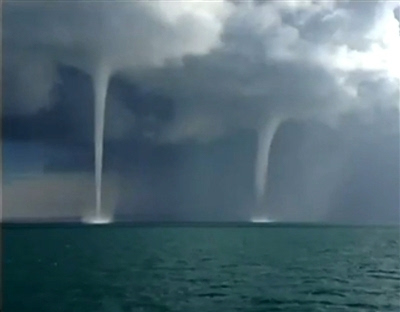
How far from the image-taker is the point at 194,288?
7371 millimetres

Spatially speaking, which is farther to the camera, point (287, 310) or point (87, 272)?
point (87, 272)

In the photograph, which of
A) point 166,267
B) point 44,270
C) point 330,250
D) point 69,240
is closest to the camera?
point 44,270

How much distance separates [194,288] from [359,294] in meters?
2.01

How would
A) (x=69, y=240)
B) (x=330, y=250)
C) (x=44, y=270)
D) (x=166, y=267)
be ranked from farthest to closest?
(x=69, y=240) < (x=330, y=250) < (x=166, y=267) < (x=44, y=270)

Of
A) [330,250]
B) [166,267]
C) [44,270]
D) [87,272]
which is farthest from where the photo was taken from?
[330,250]

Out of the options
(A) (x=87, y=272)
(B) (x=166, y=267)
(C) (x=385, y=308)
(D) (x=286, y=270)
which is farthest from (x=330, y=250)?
(A) (x=87, y=272)

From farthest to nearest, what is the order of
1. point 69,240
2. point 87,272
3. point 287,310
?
point 69,240 < point 87,272 < point 287,310

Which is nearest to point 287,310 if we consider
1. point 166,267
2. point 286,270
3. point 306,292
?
point 306,292

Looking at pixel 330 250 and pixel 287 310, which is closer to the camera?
pixel 287 310

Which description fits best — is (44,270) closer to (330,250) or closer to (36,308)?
(36,308)

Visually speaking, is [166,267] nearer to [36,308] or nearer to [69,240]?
[36,308]

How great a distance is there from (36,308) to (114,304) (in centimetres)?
89

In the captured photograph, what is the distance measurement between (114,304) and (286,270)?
2.91 meters

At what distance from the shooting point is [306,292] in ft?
23.4
